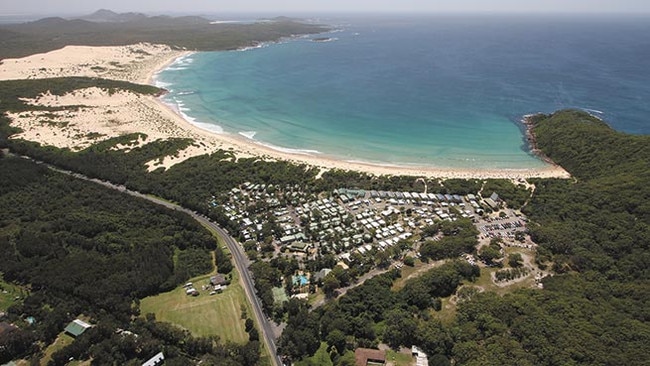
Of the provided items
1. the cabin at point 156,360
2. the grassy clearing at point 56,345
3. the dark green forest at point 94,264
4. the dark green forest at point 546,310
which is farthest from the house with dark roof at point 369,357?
the grassy clearing at point 56,345

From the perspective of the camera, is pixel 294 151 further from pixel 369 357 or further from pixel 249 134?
pixel 369 357

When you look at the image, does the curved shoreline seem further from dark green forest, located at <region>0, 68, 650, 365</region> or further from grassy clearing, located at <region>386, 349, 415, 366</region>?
grassy clearing, located at <region>386, 349, 415, 366</region>

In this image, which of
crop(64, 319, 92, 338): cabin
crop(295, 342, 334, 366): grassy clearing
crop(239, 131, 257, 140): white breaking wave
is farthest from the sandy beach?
crop(295, 342, 334, 366): grassy clearing

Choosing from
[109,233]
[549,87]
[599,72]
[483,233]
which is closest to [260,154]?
[109,233]

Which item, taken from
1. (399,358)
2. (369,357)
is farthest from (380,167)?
(369,357)

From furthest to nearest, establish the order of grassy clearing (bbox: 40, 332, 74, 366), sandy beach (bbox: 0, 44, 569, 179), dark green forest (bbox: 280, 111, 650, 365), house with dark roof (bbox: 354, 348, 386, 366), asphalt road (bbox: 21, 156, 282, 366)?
sandy beach (bbox: 0, 44, 569, 179) → asphalt road (bbox: 21, 156, 282, 366) → grassy clearing (bbox: 40, 332, 74, 366) → house with dark roof (bbox: 354, 348, 386, 366) → dark green forest (bbox: 280, 111, 650, 365)
